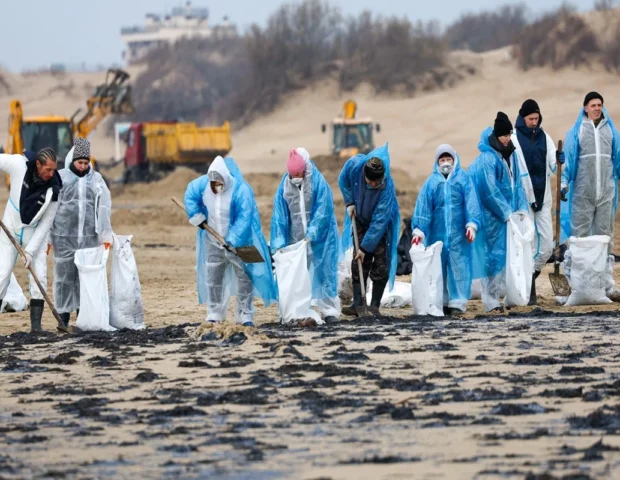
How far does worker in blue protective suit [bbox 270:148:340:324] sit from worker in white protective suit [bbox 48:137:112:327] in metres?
1.29

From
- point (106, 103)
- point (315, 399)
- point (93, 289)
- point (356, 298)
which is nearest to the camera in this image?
point (315, 399)

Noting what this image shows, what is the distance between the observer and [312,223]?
37.8ft

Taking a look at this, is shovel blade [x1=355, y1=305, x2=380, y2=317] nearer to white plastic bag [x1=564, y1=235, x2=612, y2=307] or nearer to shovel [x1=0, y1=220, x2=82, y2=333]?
white plastic bag [x1=564, y1=235, x2=612, y2=307]

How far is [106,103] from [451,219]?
2839 cm

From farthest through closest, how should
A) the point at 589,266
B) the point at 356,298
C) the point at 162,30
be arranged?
1. the point at 162,30
2. the point at 589,266
3. the point at 356,298

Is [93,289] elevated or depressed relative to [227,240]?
depressed

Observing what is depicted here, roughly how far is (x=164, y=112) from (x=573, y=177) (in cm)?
7220

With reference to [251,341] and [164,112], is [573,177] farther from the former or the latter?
[164,112]

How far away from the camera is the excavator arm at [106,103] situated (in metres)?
38.4

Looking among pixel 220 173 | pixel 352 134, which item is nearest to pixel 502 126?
pixel 220 173

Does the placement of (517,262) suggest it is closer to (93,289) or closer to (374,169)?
(374,169)

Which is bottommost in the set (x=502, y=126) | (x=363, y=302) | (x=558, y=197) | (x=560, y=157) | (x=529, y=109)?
(x=363, y=302)

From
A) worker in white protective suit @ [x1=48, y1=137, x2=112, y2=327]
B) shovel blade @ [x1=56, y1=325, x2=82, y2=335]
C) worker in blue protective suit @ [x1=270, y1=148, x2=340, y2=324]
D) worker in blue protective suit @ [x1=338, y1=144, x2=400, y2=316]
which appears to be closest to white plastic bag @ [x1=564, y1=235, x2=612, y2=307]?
worker in blue protective suit @ [x1=338, y1=144, x2=400, y2=316]

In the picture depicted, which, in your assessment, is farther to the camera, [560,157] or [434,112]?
[434,112]
